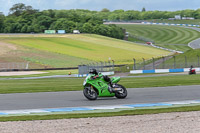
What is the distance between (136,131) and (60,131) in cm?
196

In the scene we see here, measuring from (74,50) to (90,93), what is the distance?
8743 cm

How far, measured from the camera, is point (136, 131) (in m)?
10.8

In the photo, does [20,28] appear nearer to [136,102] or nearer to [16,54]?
[16,54]

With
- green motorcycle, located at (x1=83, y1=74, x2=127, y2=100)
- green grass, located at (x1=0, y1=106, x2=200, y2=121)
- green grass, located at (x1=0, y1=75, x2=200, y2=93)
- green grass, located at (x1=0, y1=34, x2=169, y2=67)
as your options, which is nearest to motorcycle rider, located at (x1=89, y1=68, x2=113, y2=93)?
→ green motorcycle, located at (x1=83, y1=74, x2=127, y2=100)

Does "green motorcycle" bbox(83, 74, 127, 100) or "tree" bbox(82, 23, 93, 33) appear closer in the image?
"green motorcycle" bbox(83, 74, 127, 100)

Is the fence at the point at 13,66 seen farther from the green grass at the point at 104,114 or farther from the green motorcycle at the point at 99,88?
the green grass at the point at 104,114

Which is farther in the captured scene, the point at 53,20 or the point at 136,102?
the point at 53,20

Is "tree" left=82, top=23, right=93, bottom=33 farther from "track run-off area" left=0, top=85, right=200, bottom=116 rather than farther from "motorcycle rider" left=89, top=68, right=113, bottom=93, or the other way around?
"motorcycle rider" left=89, top=68, right=113, bottom=93

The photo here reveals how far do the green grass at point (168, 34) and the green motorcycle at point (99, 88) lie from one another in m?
107

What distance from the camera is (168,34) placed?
160 metres

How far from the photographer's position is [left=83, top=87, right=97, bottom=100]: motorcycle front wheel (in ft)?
59.9

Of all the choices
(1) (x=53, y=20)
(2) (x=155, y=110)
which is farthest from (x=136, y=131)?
(1) (x=53, y=20)

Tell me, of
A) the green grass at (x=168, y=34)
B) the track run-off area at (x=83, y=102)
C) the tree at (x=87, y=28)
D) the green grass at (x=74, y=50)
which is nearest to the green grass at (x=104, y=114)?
the track run-off area at (x=83, y=102)

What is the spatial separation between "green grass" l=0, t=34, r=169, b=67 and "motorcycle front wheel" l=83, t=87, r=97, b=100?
210ft
